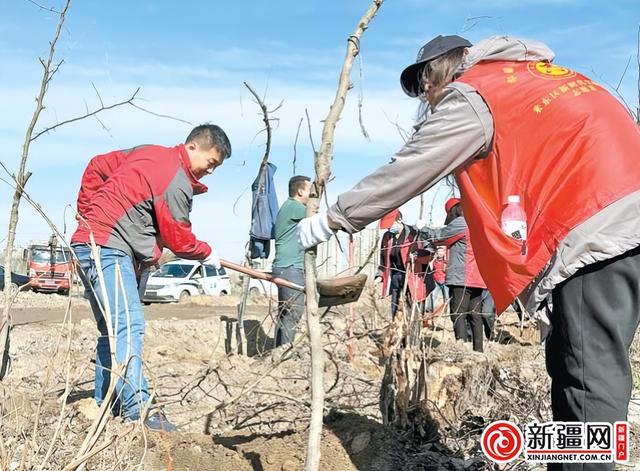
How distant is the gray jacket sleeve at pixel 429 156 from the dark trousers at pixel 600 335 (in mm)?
480

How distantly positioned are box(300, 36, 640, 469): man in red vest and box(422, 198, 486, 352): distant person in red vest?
4.01 meters

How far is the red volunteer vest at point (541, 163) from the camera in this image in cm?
209

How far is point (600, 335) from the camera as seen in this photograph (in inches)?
81.2

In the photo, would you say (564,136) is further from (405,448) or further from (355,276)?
(405,448)

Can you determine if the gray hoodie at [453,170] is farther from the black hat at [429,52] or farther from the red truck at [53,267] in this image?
the red truck at [53,267]

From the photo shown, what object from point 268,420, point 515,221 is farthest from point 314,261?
point 268,420

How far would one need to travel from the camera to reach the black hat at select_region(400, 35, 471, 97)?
243cm

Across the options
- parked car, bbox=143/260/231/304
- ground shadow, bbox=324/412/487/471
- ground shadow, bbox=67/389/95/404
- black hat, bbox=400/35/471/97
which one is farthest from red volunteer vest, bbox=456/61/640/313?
parked car, bbox=143/260/231/304

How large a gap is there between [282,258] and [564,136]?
4.05 m

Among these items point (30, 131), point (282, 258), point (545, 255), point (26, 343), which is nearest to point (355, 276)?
point (545, 255)

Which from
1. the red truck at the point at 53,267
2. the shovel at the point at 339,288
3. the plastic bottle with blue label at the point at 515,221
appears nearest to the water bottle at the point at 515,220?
the plastic bottle with blue label at the point at 515,221

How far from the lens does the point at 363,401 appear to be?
4.09 metres

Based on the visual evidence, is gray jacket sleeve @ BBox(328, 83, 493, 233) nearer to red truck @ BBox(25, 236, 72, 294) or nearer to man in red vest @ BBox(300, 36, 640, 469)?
man in red vest @ BBox(300, 36, 640, 469)

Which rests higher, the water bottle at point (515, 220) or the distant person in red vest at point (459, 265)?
the distant person in red vest at point (459, 265)
